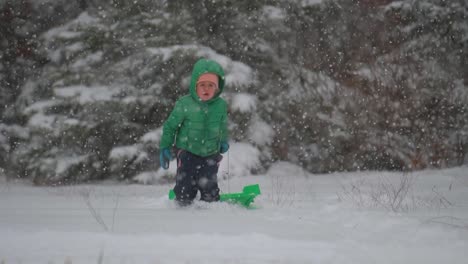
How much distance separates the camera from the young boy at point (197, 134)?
439 centimetres

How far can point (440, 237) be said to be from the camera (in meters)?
2.46

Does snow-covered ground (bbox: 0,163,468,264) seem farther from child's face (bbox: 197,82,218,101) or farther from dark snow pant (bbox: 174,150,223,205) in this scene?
child's face (bbox: 197,82,218,101)

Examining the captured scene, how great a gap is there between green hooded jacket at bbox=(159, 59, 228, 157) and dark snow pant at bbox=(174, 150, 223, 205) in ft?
0.27

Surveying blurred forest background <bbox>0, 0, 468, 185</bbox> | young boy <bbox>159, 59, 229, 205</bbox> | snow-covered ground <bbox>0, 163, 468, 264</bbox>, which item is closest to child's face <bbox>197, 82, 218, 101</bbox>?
young boy <bbox>159, 59, 229, 205</bbox>

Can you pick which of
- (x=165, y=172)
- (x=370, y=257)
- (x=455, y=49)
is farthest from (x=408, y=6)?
(x=370, y=257)

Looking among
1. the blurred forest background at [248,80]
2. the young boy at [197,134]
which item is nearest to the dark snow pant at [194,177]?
the young boy at [197,134]

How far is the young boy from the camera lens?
439 centimetres

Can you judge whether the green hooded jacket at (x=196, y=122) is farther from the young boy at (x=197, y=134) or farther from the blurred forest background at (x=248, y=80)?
the blurred forest background at (x=248, y=80)

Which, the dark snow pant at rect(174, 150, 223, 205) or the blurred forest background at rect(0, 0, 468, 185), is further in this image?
the blurred forest background at rect(0, 0, 468, 185)

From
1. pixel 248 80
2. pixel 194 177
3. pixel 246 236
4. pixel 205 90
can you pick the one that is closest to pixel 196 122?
pixel 205 90

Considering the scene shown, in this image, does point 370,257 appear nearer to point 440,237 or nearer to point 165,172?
point 440,237

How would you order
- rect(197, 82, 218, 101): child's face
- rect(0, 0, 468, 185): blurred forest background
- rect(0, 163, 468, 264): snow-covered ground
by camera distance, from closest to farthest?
rect(0, 163, 468, 264): snow-covered ground
rect(197, 82, 218, 101): child's face
rect(0, 0, 468, 185): blurred forest background

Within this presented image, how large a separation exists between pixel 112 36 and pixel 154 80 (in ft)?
3.59

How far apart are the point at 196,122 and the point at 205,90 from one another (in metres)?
0.36
